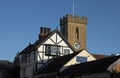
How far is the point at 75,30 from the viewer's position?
76.2m

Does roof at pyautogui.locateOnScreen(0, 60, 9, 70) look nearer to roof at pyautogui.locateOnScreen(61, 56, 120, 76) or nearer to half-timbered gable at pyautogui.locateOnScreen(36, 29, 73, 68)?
half-timbered gable at pyautogui.locateOnScreen(36, 29, 73, 68)

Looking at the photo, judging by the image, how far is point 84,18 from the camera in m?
78.1

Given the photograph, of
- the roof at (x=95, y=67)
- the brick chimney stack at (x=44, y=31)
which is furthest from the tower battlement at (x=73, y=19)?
the roof at (x=95, y=67)

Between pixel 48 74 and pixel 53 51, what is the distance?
8.52m

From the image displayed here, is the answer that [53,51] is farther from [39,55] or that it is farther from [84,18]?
[84,18]

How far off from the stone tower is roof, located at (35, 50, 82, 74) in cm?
2595

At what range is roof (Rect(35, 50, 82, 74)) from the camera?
43.1 m

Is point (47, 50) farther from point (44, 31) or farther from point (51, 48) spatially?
point (44, 31)

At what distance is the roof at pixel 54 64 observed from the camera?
43094mm

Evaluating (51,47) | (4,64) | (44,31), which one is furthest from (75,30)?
(51,47)

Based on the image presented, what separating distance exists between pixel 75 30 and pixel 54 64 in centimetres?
3088

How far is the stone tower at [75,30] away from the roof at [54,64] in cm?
2595

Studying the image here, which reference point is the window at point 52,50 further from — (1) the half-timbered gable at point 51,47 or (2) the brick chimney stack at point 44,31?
(2) the brick chimney stack at point 44,31

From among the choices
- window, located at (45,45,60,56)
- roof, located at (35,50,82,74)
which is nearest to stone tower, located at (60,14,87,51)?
window, located at (45,45,60,56)
